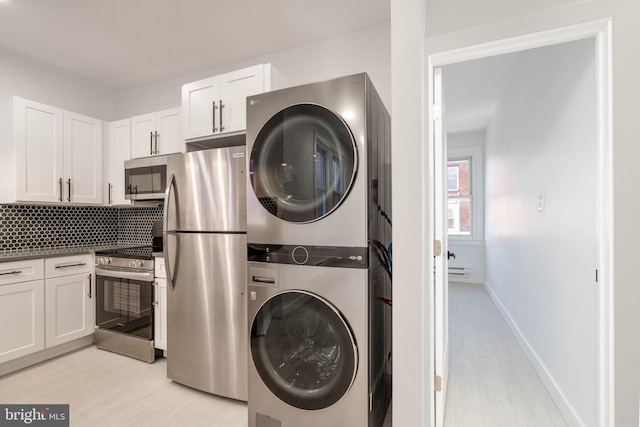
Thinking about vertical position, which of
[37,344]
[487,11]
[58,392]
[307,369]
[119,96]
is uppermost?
[119,96]

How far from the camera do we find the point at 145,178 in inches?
111

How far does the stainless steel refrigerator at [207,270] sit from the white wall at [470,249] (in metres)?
4.69

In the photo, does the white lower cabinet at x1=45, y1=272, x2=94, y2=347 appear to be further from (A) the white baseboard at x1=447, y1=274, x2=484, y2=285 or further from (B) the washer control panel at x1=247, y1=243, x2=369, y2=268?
(A) the white baseboard at x1=447, y1=274, x2=484, y2=285

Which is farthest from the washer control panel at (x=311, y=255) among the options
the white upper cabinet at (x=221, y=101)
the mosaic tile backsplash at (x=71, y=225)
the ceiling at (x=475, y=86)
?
the mosaic tile backsplash at (x=71, y=225)

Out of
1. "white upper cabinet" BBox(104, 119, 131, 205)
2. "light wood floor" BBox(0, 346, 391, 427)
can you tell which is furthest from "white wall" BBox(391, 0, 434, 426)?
"white upper cabinet" BBox(104, 119, 131, 205)

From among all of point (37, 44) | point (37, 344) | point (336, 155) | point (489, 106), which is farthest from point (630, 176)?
point (37, 44)

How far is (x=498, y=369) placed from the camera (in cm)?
240

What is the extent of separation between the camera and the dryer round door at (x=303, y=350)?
1.45 m

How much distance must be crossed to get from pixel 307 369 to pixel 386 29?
253 cm

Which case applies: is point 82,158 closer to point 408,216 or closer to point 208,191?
point 208,191

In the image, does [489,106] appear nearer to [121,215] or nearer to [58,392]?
[121,215]

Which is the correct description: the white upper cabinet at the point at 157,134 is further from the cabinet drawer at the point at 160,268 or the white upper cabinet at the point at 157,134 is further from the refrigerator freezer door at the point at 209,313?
the refrigerator freezer door at the point at 209,313

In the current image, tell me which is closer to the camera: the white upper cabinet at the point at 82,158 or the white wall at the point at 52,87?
the white wall at the point at 52,87

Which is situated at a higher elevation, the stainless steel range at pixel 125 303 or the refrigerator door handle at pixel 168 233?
the refrigerator door handle at pixel 168 233
